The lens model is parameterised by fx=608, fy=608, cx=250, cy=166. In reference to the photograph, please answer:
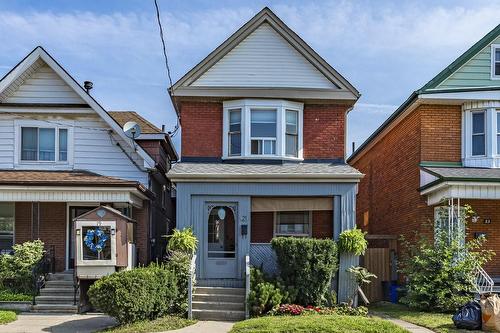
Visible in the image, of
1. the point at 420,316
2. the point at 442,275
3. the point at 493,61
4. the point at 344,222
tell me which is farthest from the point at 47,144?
the point at 493,61

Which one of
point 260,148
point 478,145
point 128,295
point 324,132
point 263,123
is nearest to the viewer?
point 128,295

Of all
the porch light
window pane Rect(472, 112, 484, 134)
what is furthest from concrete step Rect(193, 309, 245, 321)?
window pane Rect(472, 112, 484, 134)

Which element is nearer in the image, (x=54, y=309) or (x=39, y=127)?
(x=54, y=309)

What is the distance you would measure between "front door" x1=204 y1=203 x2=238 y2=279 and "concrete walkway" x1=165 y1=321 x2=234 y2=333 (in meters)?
2.49

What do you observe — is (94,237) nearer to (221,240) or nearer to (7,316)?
(7,316)

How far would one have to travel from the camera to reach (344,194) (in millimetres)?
17734

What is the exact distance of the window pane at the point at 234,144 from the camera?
19.0m

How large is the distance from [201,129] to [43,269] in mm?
6333

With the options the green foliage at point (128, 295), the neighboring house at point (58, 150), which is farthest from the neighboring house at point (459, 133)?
the green foliage at point (128, 295)

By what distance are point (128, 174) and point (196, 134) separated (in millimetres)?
2633

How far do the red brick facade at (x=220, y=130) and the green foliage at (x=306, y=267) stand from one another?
12.3 ft

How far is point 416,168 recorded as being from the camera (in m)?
19.8

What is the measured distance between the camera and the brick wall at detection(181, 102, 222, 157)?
747 inches

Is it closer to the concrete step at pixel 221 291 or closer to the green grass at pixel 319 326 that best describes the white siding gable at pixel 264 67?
the concrete step at pixel 221 291
